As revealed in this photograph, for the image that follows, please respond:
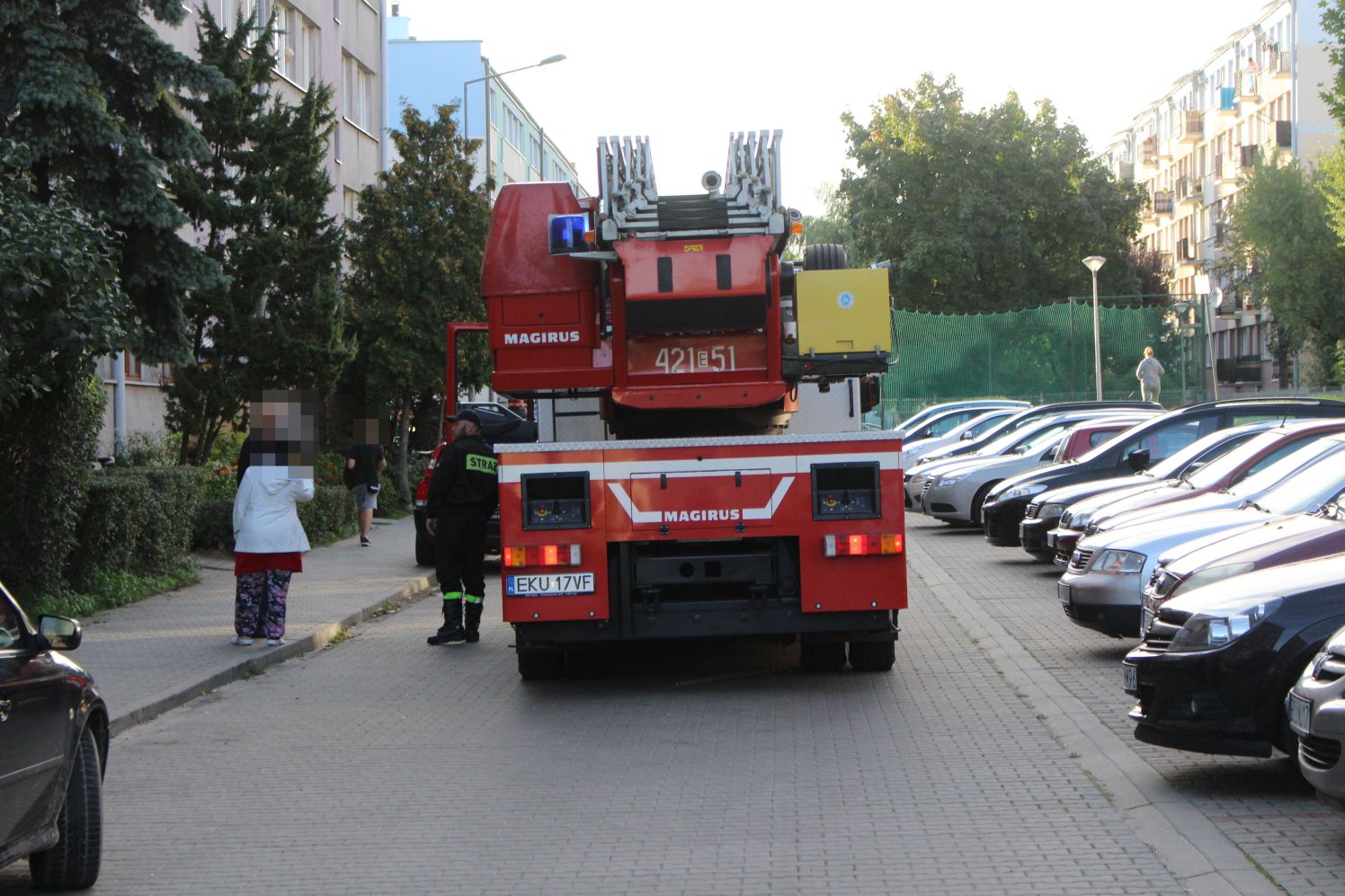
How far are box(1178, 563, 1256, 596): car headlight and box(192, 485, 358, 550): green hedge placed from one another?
12.9 metres

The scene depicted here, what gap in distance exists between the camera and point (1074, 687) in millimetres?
10008

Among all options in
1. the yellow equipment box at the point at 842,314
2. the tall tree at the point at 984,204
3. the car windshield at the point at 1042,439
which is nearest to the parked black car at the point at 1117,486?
the yellow equipment box at the point at 842,314

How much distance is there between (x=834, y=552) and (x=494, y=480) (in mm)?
3806

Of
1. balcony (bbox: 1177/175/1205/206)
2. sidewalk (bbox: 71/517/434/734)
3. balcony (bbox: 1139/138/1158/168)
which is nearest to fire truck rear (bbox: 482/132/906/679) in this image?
sidewalk (bbox: 71/517/434/734)

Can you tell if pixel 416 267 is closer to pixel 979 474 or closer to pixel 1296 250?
pixel 979 474

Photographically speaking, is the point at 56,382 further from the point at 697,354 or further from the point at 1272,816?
the point at 1272,816

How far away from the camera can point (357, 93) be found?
40.8 meters

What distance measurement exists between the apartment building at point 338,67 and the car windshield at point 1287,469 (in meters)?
17.7

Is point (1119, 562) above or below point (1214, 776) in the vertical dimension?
above

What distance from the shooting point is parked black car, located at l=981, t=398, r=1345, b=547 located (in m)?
17.3

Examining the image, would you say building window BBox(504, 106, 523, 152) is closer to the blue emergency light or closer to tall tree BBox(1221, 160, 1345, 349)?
tall tree BBox(1221, 160, 1345, 349)

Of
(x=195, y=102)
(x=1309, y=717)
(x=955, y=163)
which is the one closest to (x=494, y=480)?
(x=1309, y=717)

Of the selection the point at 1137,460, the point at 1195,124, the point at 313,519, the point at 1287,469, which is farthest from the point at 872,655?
the point at 1195,124

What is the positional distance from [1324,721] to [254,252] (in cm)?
1844
